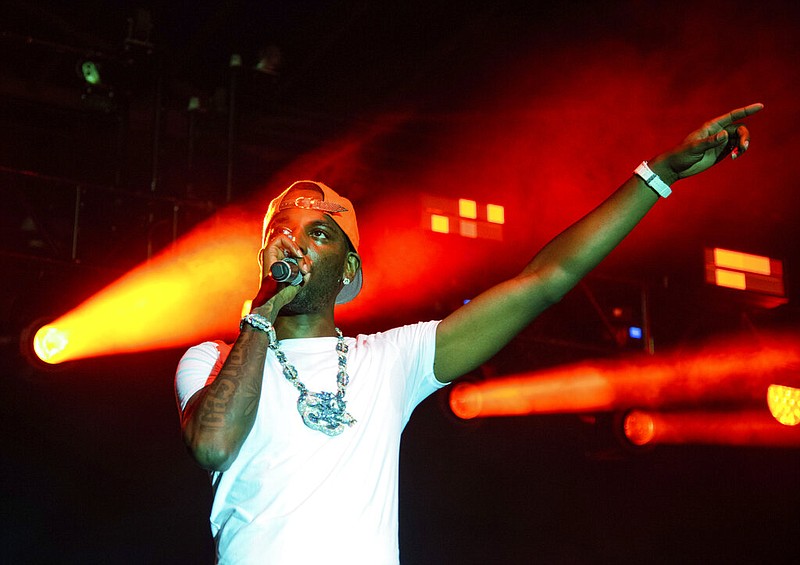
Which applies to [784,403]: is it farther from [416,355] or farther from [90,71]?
[416,355]

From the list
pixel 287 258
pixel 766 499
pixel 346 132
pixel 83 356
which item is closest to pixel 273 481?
pixel 287 258

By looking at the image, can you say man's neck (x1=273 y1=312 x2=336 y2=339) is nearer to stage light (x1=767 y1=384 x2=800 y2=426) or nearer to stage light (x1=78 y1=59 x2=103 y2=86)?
stage light (x1=78 y1=59 x2=103 y2=86)

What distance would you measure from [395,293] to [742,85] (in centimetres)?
261

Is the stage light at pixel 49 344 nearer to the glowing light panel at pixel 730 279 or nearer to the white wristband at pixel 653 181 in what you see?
the white wristband at pixel 653 181

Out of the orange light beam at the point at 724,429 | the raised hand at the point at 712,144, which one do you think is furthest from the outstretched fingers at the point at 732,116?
the orange light beam at the point at 724,429

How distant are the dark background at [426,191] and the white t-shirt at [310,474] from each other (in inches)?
130

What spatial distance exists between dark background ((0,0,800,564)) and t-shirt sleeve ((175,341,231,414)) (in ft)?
10.1

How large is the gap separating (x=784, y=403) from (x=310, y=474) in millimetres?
6338

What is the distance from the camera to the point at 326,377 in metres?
2.08

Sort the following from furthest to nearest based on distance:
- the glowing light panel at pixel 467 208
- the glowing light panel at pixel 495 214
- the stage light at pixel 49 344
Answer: the glowing light panel at pixel 495 214 → the glowing light panel at pixel 467 208 → the stage light at pixel 49 344

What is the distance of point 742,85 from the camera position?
5.54 m

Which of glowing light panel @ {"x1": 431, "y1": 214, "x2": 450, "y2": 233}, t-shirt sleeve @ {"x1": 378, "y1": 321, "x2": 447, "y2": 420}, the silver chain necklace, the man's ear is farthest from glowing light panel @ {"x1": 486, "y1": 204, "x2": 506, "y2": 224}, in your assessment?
the silver chain necklace

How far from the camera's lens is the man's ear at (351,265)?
8.18ft

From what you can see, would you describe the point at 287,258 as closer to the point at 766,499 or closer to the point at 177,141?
the point at 177,141
